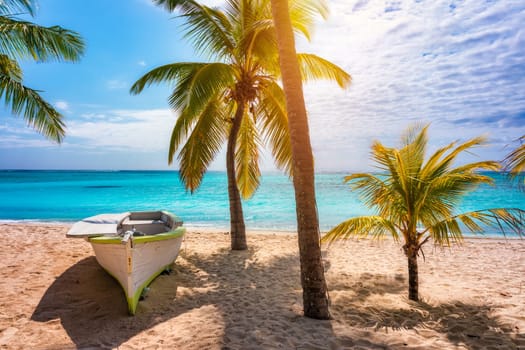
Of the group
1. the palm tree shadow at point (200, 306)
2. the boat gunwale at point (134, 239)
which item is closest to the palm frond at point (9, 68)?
the palm tree shadow at point (200, 306)

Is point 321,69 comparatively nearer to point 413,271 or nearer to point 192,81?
point 192,81

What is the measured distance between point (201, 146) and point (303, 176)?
4593 millimetres

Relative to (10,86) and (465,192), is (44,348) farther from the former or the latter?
(10,86)

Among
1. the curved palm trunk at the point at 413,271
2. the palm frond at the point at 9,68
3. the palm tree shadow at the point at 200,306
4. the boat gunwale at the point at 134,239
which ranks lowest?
the palm tree shadow at the point at 200,306

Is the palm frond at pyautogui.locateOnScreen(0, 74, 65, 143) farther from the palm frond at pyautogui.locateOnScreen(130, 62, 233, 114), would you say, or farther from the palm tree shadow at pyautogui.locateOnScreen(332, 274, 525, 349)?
the palm tree shadow at pyautogui.locateOnScreen(332, 274, 525, 349)

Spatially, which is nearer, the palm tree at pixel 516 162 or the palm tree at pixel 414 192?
the palm tree at pixel 516 162

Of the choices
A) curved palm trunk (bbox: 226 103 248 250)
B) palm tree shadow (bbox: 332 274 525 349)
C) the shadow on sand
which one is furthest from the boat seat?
palm tree shadow (bbox: 332 274 525 349)

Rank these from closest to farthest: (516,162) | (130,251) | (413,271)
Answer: (516,162), (130,251), (413,271)

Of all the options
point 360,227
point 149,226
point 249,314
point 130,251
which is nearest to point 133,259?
point 130,251

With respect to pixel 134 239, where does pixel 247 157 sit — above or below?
above

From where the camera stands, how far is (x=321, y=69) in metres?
8.18

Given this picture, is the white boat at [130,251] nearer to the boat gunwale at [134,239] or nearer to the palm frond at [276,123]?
the boat gunwale at [134,239]

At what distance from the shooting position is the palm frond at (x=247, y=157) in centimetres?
952

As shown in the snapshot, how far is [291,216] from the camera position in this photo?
1842 cm
